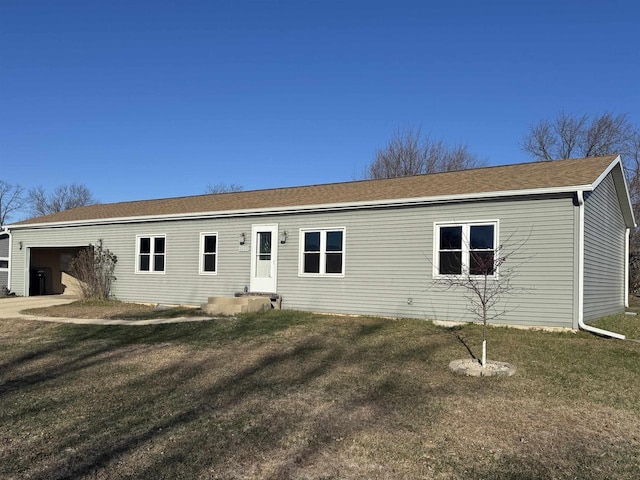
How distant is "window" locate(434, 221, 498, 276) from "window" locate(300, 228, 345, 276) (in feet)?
8.43

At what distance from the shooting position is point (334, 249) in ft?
42.7

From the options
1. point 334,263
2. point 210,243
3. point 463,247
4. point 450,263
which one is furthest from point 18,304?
point 463,247

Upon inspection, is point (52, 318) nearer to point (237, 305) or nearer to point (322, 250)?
point (237, 305)

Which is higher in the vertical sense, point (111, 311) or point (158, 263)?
point (158, 263)

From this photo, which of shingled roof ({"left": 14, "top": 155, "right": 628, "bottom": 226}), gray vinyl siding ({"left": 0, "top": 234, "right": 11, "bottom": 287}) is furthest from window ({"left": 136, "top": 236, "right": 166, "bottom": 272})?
gray vinyl siding ({"left": 0, "top": 234, "right": 11, "bottom": 287})

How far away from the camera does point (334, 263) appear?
12992mm

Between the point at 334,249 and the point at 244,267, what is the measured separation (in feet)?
9.33

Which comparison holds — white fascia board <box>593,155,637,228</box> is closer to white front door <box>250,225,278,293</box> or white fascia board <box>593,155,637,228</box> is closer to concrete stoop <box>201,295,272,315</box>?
white front door <box>250,225,278,293</box>

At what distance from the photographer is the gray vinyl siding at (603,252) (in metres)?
10.6

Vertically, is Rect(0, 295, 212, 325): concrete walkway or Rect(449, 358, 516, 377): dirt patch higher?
Rect(449, 358, 516, 377): dirt patch

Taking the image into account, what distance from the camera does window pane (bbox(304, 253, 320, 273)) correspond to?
13281 mm

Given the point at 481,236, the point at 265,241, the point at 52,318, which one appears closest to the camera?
the point at 481,236

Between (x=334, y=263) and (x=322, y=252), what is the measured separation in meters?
0.46

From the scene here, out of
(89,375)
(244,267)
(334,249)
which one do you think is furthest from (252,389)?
(244,267)
